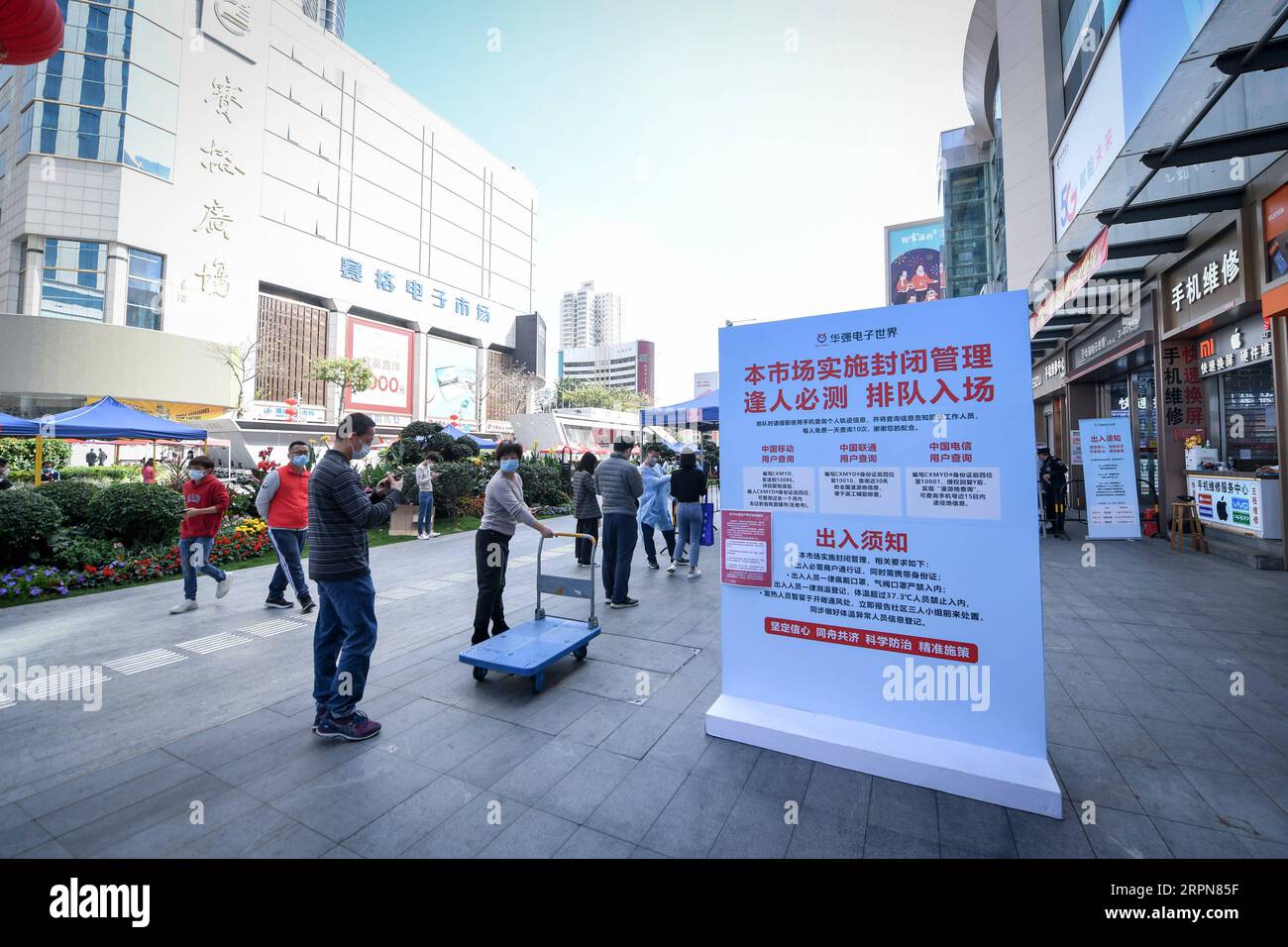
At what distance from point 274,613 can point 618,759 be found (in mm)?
5180

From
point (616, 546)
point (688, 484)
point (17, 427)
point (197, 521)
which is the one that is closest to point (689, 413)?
point (688, 484)

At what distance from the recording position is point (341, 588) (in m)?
3.36

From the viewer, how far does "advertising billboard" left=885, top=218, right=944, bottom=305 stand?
56875mm

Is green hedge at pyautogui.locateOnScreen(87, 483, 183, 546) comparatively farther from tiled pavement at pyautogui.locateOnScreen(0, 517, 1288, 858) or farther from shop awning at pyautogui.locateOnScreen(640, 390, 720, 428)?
shop awning at pyautogui.locateOnScreen(640, 390, 720, 428)

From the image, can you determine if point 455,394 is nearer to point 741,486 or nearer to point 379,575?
point 379,575

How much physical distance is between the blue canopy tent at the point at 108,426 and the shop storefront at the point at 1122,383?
1927 centimetres

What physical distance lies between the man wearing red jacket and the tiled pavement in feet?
3.00

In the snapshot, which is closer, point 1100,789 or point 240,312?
point 1100,789

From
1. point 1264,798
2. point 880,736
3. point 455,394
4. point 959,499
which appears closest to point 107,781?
point 880,736

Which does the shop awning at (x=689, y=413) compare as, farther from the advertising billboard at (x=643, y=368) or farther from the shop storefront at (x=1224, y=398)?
the advertising billboard at (x=643, y=368)

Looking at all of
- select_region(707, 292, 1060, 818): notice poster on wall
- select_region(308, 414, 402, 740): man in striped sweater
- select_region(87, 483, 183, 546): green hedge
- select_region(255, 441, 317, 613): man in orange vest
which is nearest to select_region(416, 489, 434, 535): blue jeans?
select_region(87, 483, 183, 546): green hedge

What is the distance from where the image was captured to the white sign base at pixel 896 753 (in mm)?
2568

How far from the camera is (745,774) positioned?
293 cm

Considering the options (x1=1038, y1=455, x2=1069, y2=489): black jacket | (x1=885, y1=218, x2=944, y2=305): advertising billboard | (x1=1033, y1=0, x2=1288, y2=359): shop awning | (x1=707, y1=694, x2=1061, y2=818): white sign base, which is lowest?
(x1=707, y1=694, x2=1061, y2=818): white sign base
